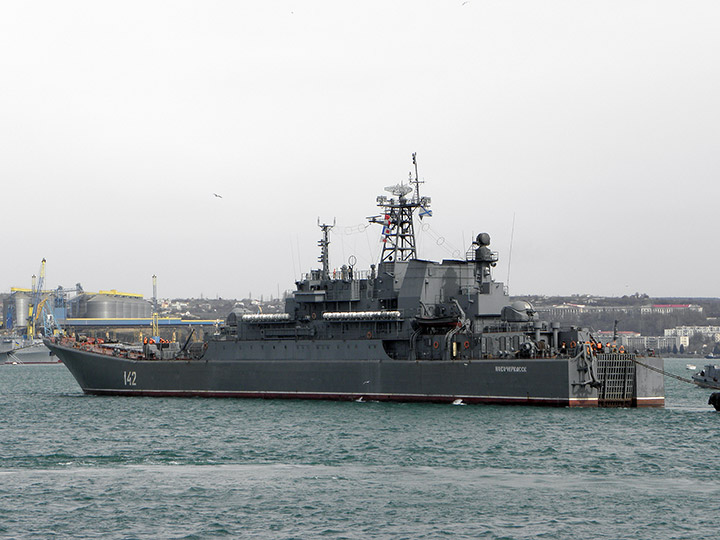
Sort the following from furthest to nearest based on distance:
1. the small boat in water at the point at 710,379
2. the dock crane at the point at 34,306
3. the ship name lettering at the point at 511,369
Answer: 1. the dock crane at the point at 34,306
2. the small boat in water at the point at 710,379
3. the ship name lettering at the point at 511,369

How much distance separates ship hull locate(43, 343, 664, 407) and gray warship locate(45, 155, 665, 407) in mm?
61

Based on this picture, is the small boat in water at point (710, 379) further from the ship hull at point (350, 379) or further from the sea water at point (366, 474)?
the sea water at point (366, 474)

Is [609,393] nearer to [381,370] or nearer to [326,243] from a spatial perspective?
[381,370]

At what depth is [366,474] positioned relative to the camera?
1133 inches

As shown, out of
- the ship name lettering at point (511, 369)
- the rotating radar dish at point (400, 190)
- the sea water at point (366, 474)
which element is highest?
the rotating radar dish at point (400, 190)

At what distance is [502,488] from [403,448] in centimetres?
778

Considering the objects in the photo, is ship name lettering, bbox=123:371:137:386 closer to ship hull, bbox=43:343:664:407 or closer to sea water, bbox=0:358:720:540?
A: ship hull, bbox=43:343:664:407

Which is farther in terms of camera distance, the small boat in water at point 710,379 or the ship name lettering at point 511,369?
the small boat in water at point 710,379

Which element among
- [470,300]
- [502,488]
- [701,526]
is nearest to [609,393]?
[470,300]

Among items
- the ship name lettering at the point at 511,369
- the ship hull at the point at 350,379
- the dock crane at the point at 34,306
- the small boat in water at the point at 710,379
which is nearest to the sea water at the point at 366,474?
the ship hull at the point at 350,379

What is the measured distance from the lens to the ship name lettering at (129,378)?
58.8 metres

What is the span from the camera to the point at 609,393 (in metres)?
46.6

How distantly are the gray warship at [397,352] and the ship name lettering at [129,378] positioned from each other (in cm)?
6

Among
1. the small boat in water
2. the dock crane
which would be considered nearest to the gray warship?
the small boat in water
